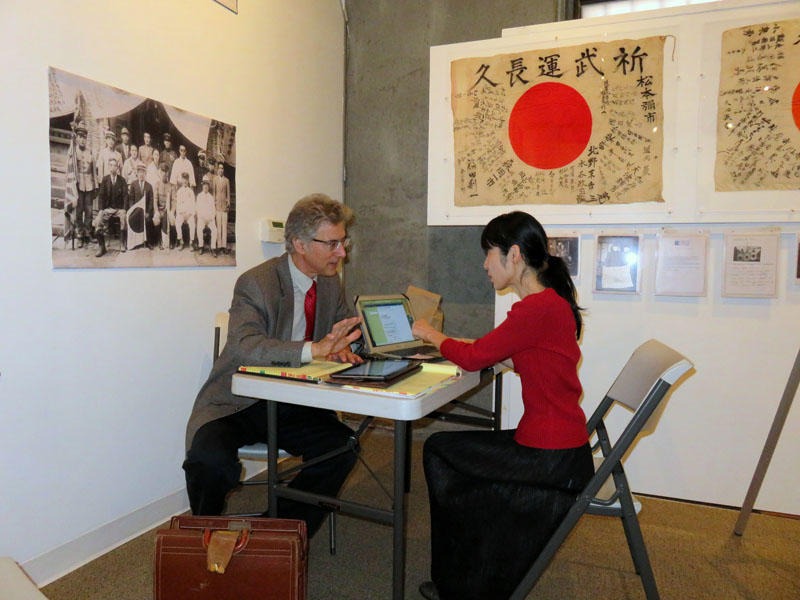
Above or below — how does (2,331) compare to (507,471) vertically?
above

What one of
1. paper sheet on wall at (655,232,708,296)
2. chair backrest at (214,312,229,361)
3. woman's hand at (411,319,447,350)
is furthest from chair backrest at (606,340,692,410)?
chair backrest at (214,312,229,361)

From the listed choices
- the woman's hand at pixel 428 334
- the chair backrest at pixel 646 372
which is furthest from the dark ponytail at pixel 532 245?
the woman's hand at pixel 428 334

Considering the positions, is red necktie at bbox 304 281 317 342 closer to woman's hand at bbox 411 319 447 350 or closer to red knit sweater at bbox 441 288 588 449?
woman's hand at bbox 411 319 447 350

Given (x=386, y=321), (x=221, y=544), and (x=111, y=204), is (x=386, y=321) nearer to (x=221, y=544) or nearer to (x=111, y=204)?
(x=221, y=544)

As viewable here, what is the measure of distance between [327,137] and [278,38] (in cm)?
65

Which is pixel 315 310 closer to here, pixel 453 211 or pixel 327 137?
pixel 453 211

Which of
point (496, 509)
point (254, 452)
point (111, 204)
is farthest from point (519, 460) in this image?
point (111, 204)

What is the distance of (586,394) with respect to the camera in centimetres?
278

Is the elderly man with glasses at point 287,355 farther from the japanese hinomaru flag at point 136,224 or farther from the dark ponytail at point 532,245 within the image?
the dark ponytail at point 532,245

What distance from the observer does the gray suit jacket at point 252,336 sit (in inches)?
72.6

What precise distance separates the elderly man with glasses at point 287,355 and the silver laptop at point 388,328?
86mm

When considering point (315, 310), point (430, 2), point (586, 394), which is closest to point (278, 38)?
point (430, 2)

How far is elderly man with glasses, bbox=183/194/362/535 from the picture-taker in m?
1.84

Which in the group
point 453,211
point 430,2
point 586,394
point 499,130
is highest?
point 430,2
